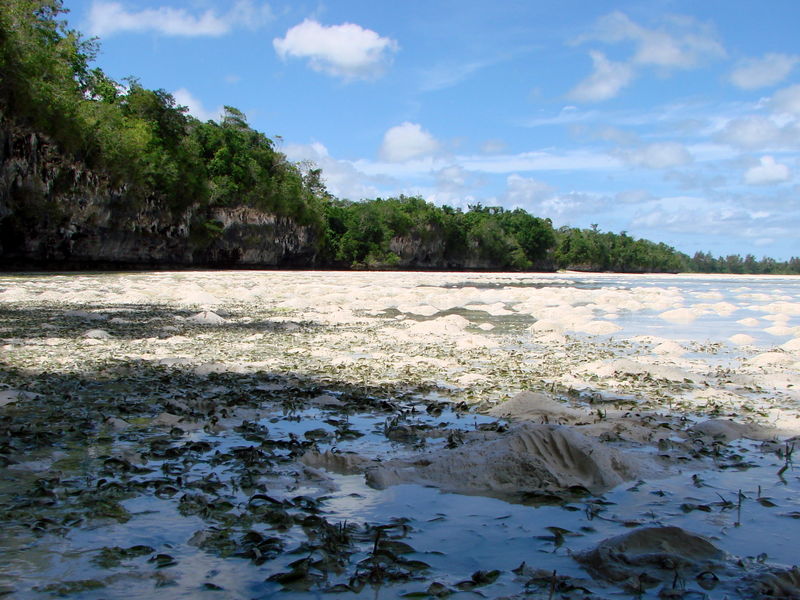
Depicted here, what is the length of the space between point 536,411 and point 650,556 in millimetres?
2983

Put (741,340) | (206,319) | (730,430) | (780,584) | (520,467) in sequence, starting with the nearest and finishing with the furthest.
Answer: (780,584)
(520,467)
(730,430)
(741,340)
(206,319)

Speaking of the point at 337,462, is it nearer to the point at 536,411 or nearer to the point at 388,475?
the point at 388,475

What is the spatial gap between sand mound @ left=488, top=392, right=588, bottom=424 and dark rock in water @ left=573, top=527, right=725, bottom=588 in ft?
8.36

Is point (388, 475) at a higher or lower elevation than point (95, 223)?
lower

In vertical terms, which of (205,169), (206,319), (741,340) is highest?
(205,169)

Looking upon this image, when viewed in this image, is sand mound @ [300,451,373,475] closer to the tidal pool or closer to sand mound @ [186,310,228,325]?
the tidal pool

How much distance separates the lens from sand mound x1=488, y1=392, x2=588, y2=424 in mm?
6133

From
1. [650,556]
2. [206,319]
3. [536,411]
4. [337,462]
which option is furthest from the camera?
[206,319]

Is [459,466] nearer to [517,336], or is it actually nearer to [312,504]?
[312,504]

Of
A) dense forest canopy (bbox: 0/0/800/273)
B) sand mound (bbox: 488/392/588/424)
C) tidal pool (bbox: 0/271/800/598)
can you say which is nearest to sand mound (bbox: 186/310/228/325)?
tidal pool (bbox: 0/271/800/598)

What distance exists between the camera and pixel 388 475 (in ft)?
14.7

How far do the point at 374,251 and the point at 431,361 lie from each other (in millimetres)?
75677

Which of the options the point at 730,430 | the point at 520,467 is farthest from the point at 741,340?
the point at 520,467

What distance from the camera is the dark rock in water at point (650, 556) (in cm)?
316
